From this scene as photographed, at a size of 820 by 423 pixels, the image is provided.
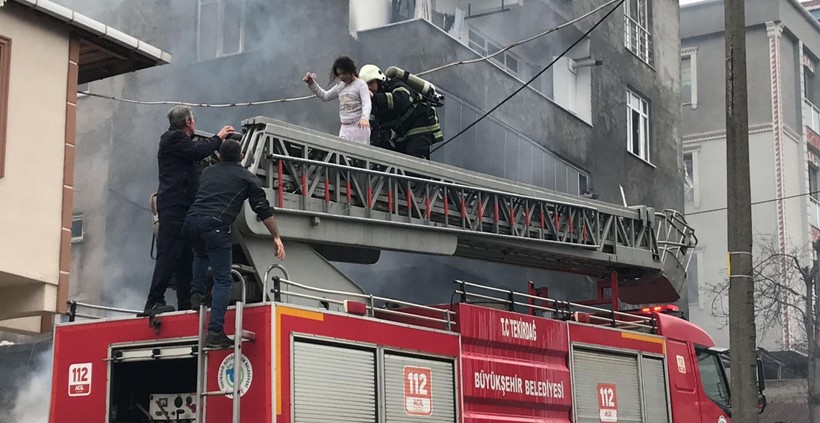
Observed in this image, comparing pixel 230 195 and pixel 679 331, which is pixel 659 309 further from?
pixel 230 195

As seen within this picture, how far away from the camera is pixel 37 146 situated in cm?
1166

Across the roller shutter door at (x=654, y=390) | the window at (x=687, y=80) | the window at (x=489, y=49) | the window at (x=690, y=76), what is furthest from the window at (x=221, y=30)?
the window at (x=687, y=80)

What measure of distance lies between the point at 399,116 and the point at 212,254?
10.9 ft

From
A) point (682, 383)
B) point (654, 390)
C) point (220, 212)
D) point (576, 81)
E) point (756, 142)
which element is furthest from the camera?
point (756, 142)

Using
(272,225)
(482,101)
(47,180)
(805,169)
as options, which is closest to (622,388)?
(272,225)

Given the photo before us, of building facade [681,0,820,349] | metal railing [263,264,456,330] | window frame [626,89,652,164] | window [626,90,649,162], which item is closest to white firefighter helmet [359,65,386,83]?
metal railing [263,264,456,330]

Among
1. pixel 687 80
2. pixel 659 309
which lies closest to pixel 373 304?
pixel 659 309

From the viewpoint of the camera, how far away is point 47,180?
11711 mm

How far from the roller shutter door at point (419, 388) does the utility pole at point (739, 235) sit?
9.15ft

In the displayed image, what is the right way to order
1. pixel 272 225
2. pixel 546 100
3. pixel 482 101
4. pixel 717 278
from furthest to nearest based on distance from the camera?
1. pixel 717 278
2. pixel 546 100
3. pixel 482 101
4. pixel 272 225

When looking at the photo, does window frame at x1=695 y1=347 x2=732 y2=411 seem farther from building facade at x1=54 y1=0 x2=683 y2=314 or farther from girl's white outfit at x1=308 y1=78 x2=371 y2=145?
building facade at x1=54 y1=0 x2=683 y2=314

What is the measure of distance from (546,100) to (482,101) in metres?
2.94

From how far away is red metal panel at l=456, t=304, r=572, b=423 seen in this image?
8672mm

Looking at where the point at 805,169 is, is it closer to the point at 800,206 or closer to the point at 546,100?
the point at 800,206
